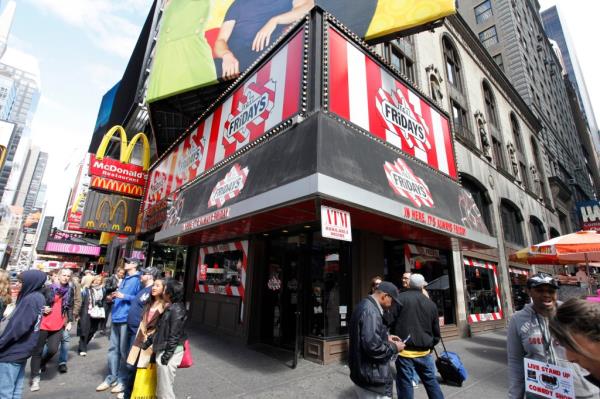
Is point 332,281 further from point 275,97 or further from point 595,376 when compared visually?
point 595,376

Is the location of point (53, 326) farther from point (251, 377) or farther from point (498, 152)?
point (498, 152)

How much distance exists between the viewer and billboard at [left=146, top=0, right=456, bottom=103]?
862 centimetres

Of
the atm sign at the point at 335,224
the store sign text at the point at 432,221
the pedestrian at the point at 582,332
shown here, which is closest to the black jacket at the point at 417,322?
the atm sign at the point at 335,224

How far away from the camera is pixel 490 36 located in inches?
1155

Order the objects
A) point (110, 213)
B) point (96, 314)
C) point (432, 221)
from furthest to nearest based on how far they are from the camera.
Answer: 1. point (110, 213)
2. point (96, 314)
3. point (432, 221)

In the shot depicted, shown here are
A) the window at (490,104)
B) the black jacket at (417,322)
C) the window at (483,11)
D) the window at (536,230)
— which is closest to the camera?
the black jacket at (417,322)

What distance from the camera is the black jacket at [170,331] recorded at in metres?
3.57

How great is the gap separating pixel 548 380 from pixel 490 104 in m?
21.7

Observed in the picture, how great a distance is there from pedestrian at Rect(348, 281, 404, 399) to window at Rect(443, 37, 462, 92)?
16.6 metres

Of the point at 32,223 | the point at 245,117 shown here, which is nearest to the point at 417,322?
the point at 245,117

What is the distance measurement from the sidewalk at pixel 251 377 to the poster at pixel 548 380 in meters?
3.27

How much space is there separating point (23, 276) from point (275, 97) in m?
5.56

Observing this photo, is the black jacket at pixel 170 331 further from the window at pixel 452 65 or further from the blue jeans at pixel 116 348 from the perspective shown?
the window at pixel 452 65

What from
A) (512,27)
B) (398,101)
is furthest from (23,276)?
(512,27)
